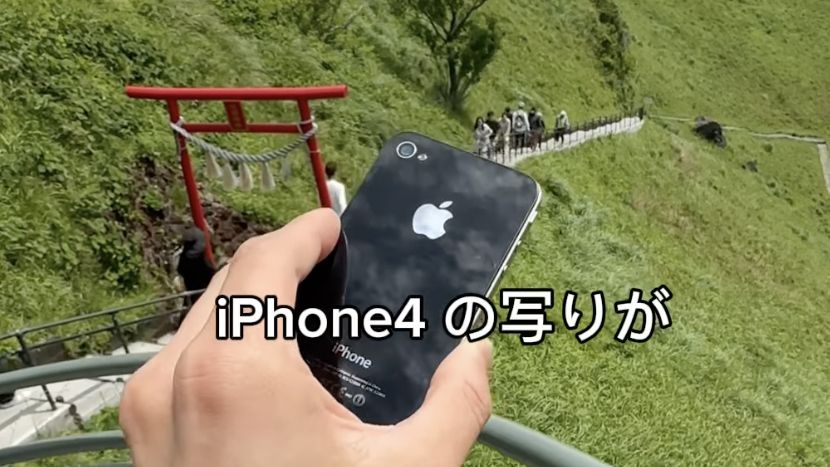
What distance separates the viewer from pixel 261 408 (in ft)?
3.87

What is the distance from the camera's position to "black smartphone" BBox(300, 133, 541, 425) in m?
2.06

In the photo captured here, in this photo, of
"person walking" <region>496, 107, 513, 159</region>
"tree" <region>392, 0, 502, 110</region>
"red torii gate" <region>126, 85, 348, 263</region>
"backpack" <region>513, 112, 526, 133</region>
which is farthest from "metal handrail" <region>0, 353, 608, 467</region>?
"tree" <region>392, 0, 502, 110</region>

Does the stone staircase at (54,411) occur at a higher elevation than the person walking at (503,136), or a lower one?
higher

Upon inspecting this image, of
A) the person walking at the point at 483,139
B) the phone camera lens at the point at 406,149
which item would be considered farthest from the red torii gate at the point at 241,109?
the person walking at the point at 483,139

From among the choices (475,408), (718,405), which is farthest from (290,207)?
(475,408)

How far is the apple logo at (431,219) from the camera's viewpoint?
8.32 feet

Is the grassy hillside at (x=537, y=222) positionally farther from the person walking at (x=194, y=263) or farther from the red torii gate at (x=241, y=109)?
the red torii gate at (x=241, y=109)

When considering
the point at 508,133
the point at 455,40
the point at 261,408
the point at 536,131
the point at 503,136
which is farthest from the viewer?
the point at 455,40

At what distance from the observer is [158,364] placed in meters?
1.39

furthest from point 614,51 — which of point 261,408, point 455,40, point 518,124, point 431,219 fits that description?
point 261,408

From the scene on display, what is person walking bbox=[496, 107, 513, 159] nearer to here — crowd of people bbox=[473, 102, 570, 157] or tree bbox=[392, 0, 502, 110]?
crowd of people bbox=[473, 102, 570, 157]

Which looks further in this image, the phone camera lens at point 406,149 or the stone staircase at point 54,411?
the stone staircase at point 54,411

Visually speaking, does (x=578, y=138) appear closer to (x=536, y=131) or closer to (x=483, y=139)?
(x=536, y=131)

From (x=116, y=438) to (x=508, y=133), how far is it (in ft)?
52.3
